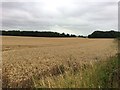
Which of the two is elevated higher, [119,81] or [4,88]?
[119,81]

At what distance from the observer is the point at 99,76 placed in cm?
706

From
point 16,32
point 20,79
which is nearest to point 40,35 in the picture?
point 16,32

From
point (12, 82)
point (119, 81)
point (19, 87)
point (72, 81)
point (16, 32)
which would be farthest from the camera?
point (16, 32)

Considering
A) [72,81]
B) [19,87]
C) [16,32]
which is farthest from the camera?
[16,32]

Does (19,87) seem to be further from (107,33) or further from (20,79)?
(107,33)

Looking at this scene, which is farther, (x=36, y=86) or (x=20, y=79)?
(x=20, y=79)

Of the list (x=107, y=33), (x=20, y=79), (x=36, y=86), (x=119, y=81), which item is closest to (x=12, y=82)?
(x=20, y=79)

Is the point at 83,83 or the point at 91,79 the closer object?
the point at 83,83

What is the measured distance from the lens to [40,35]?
90.4 meters

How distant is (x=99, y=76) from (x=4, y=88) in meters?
2.93

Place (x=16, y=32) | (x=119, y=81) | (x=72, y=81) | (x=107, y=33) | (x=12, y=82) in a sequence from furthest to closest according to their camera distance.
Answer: (x=107, y=33), (x=16, y=32), (x=12, y=82), (x=72, y=81), (x=119, y=81)

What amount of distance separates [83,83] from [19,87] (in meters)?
2.30

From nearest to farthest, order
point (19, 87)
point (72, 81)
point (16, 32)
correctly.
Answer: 1. point (72, 81)
2. point (19, 87)
3. point (16, 32)

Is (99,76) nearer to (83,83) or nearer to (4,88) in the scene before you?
(83,83)
